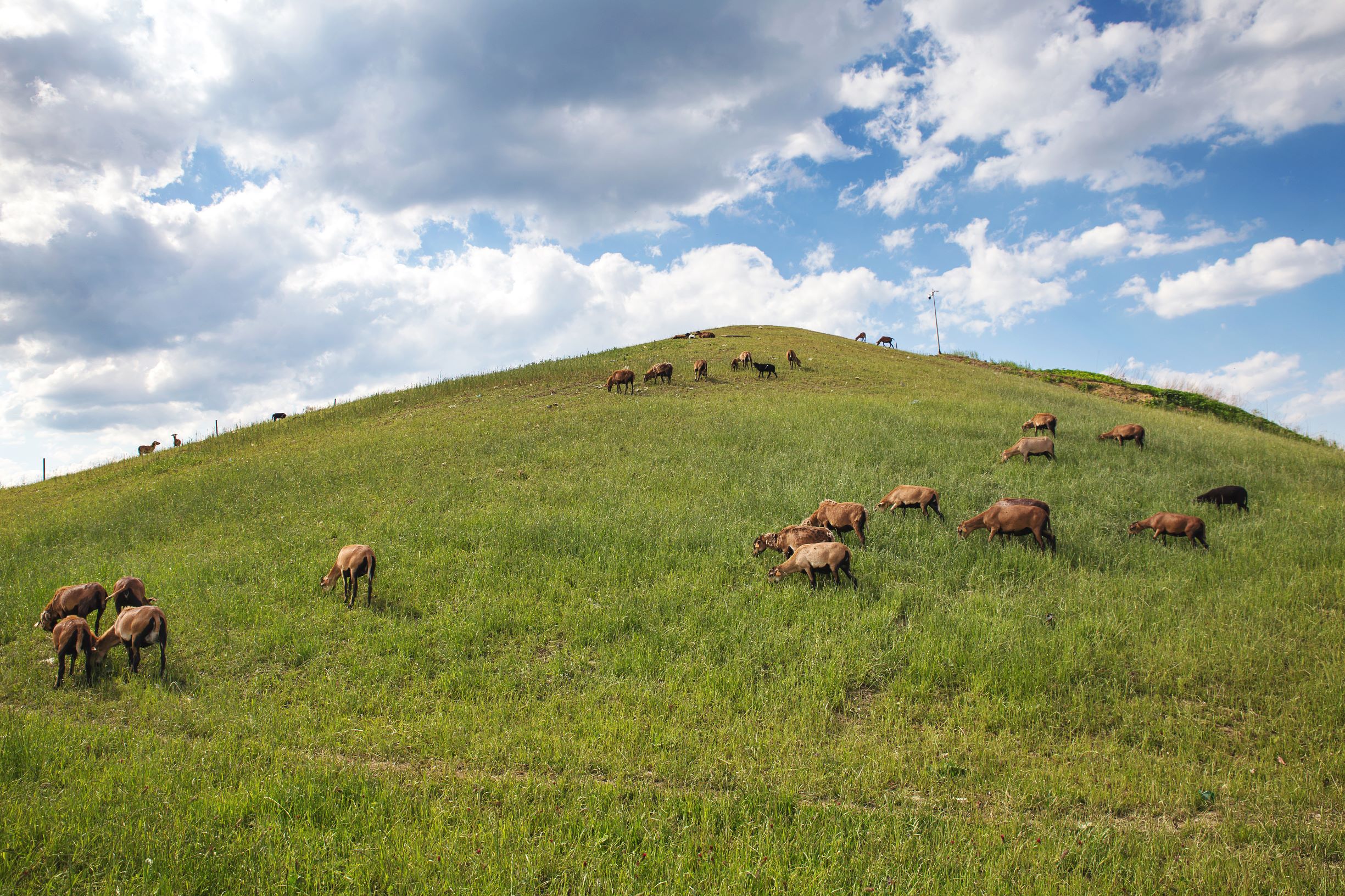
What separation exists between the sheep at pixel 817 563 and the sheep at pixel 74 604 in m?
10.6

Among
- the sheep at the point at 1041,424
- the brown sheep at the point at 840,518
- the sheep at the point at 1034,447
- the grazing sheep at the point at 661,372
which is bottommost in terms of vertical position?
the brown sheep at the point at 840,518

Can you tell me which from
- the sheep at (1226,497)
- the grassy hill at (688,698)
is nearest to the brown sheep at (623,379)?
the grassy hill at (688,698)

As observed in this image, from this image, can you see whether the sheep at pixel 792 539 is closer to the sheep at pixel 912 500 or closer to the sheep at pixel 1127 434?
the sheep at pixel 912 500

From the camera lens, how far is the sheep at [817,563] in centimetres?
993

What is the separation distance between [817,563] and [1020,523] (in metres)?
4.21

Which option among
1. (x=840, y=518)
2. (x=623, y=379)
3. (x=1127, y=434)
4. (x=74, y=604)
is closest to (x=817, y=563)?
(x=840, y=518)

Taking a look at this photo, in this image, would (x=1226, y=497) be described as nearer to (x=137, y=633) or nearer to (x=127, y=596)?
(x=137, y=633)

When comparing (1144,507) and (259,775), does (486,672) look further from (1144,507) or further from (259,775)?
(1144,507)

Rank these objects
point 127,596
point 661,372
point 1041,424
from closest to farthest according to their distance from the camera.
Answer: point 127,596 → point 1041,424 → point 661,372

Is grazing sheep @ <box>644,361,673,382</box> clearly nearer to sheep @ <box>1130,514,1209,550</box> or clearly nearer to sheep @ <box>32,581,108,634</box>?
sheep @ <box>1130,514,1209,550</box>

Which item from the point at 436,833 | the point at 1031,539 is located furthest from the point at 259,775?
the point at 1031,539

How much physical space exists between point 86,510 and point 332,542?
32.9 feet

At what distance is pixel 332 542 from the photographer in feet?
43.1

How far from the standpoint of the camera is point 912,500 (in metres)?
12.9
